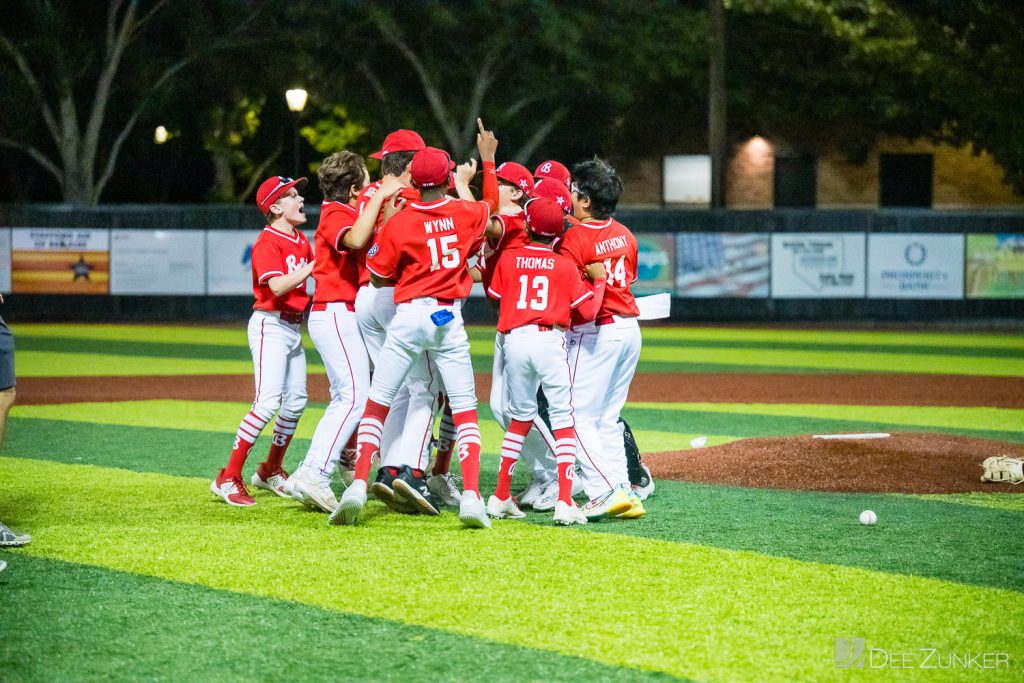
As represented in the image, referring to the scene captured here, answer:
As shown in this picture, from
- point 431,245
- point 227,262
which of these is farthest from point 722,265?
point 431,245

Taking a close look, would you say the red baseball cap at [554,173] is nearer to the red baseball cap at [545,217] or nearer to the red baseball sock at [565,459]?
the red baseball cap at [545,217]

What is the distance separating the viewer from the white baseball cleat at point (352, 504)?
6770 millimetres

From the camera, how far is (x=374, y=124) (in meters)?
36.8

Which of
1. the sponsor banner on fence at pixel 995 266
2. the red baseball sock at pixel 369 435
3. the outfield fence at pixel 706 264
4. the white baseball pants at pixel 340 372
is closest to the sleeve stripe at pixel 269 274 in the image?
the white baseball pants at pixel 340 372

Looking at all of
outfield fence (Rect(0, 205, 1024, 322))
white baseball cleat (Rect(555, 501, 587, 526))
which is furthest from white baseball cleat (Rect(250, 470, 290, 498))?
outfield fence (Rect(0, 205, 1024, 322))

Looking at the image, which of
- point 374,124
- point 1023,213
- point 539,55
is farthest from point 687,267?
point 374,124

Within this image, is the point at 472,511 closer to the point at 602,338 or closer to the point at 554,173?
the point at 602,338

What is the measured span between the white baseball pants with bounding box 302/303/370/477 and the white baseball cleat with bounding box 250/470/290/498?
0.69 meters

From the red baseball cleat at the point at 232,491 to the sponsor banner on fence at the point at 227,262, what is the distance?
774 inches

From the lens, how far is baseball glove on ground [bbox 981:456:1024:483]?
27.8 ft

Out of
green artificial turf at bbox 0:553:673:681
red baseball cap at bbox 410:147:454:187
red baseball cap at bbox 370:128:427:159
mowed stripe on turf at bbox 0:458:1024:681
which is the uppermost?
red baseball cap at bbox 370:128:427:159

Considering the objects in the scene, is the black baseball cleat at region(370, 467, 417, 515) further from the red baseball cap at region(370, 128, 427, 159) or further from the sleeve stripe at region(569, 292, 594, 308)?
the red baseball cap at region(370, 128, 427, 159)

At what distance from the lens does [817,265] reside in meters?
26.9

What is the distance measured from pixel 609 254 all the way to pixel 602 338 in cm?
52
